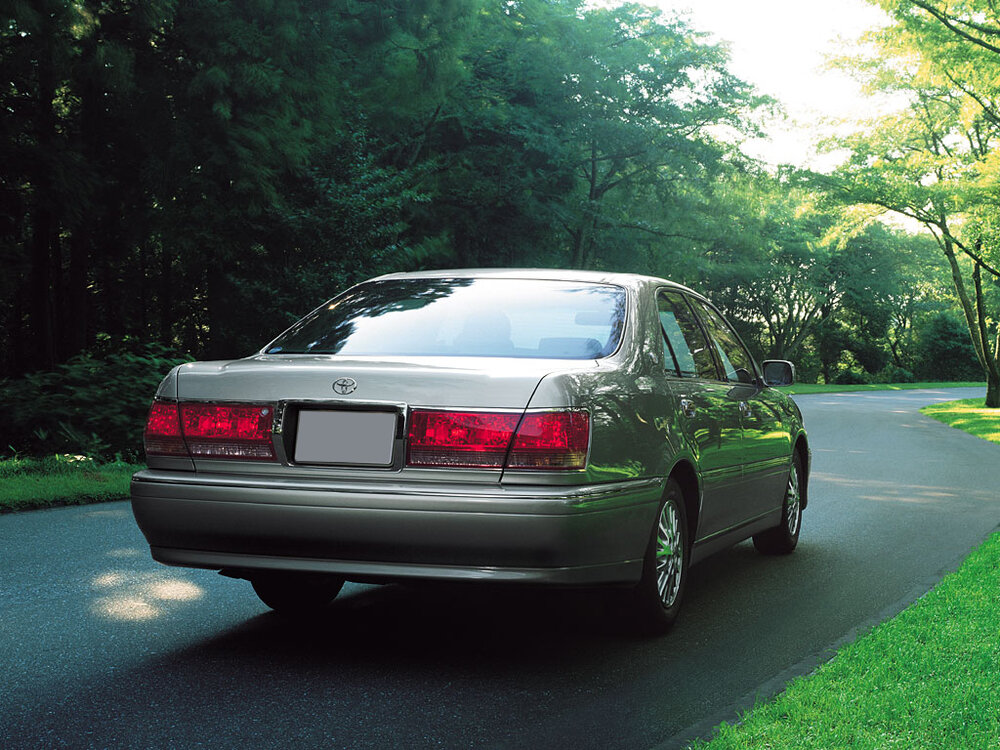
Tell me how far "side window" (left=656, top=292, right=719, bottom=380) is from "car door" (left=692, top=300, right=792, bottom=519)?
8.7 inches

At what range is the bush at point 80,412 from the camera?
1328 cm

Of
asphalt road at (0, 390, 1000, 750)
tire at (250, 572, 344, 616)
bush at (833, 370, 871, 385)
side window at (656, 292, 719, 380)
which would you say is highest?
side window at (656, 292, 719, 380)

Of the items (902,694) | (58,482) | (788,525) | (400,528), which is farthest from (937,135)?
(400,528)

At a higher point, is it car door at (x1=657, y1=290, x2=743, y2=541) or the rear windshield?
the rear windshield

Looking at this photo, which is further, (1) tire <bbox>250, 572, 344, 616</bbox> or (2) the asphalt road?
(1) tire <bbox>250, 572, 344, 616</bbox>

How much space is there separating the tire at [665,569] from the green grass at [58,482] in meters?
6.04

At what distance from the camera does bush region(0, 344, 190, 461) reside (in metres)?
13.3

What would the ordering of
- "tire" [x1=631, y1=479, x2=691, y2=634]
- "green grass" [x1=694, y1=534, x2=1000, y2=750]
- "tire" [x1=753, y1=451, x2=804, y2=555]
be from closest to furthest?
"green grass" [x1=694, y1=534, x2=1000, y2=750]
"tire" [x1=631, y1=479, x2=691, y2=634]
"tire" [x1=753, y1=451, x2=804, y2=555]

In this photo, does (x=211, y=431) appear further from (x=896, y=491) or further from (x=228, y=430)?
(x=896, y=491)

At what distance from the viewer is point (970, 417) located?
93.0 ft

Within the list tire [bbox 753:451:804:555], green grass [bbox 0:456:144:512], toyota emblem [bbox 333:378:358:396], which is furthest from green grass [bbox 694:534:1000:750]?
green grass [bbox 0:456:144:512]

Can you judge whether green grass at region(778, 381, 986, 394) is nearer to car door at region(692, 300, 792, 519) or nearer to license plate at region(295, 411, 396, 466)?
car door at region(692, 300, 792, 519)

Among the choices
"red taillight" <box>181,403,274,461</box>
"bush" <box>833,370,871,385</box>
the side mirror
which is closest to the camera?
"red taillight" <box>181,403,274,461</box>

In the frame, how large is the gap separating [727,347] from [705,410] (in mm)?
1315
